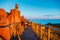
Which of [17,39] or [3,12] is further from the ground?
[3,12]

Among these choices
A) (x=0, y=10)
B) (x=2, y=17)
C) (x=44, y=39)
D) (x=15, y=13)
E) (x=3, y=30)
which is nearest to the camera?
(x=3, y=30)

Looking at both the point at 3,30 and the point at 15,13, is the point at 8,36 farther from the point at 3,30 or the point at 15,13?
the point at 15,13

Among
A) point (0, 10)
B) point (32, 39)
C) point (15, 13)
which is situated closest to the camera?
point (32, 39)

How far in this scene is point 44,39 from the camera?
16312 millimetres

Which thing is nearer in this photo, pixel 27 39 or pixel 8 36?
pixel 8 36

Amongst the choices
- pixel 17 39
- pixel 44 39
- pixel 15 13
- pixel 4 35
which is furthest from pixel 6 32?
pixel 15 13

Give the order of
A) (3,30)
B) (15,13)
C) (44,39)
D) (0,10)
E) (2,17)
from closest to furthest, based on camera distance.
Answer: (3,30)
(44,39)
(2,17)
(0,10)
(15,13)

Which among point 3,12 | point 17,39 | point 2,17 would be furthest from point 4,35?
point 3,12

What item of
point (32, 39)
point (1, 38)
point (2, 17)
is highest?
point (2, 17)

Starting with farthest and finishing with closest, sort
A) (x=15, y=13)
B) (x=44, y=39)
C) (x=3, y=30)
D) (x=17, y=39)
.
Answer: (x=15, y=13) → (x=44, y=39) → (x=17, y=39) → (x=3, y=30)

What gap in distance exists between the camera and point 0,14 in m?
23.5

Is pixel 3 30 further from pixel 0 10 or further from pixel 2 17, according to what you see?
pixel 0 10

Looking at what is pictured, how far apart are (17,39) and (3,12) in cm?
1049

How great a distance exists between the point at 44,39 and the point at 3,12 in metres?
10.5
